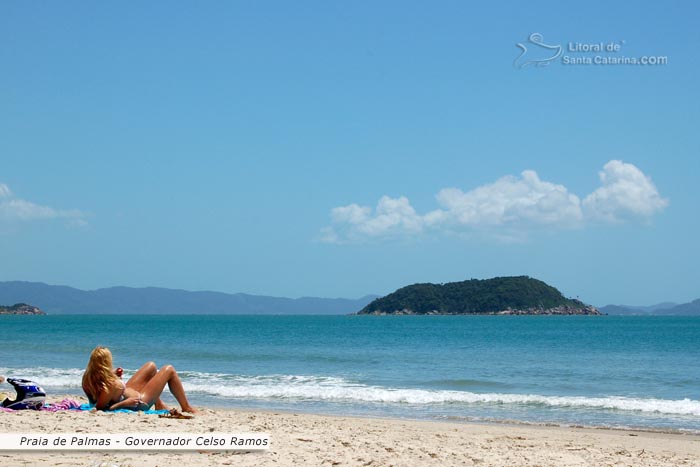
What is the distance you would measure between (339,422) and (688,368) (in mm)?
23044

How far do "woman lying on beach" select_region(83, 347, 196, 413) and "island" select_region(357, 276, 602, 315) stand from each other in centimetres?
16305

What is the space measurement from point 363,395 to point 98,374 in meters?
9.88

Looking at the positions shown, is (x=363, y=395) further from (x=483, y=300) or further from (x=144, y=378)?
(x=483, y=300)

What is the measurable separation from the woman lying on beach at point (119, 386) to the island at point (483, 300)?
535 feet

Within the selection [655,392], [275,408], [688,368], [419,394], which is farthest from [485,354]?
[275,408]

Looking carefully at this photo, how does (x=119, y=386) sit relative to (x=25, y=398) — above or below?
above

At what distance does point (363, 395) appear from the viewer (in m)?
19.2

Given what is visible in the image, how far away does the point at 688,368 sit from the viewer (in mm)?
30859

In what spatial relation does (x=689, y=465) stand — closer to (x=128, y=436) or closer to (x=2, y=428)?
(x=128, y=436)

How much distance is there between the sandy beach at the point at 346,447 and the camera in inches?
315

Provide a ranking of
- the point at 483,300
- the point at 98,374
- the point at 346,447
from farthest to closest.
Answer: the point at 483,300, the point at 98,374, the point at 346,447

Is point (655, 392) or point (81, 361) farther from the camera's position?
point (81, 361)

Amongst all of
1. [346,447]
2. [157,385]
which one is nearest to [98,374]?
[157,385]

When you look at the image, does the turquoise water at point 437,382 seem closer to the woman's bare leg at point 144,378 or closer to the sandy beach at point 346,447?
the sandy beach at point 346,447
